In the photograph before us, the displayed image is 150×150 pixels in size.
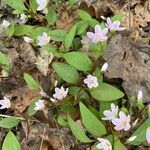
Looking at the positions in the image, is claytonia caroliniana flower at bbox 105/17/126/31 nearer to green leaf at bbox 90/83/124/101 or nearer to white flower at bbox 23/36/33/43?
green leaf at bbox 90/83/124/101

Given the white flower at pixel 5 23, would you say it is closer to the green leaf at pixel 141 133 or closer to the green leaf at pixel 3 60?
the green leaf at pixel 3 60

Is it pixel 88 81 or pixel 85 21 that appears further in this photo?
pixel 85 21

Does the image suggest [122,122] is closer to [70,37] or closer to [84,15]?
[70,37]

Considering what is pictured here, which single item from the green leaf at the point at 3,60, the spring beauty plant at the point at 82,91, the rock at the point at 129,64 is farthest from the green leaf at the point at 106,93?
the green leaf at the point at 3,60

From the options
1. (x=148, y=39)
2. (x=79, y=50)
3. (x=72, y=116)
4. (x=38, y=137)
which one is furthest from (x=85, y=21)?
(x=38, y=137)

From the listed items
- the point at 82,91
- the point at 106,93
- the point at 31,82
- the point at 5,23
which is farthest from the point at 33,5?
the point at 106,93

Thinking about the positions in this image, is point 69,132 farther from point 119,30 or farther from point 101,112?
point 119,30
